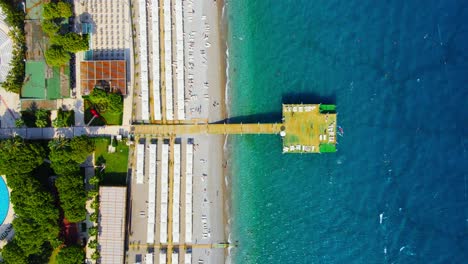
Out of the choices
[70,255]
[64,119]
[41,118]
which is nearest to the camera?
[70,255]

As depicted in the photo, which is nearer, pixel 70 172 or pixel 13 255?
pixel 13 255

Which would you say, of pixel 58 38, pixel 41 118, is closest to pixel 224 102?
Answer: pixel 58 38

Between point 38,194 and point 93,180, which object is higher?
point 93,180

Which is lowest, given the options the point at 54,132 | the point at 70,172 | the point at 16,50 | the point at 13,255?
the point at 13,255

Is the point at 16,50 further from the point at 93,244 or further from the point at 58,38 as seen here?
the point at 93,244

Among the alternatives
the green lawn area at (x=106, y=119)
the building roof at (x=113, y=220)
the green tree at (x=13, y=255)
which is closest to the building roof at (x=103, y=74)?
the green lawn area at (x=106, y=119)

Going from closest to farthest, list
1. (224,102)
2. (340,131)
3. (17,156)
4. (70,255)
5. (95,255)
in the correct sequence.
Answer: (17,156) < (70,255) < (95,255) < (340,131) < (224,102)

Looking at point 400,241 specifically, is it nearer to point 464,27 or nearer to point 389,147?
point 389,147
